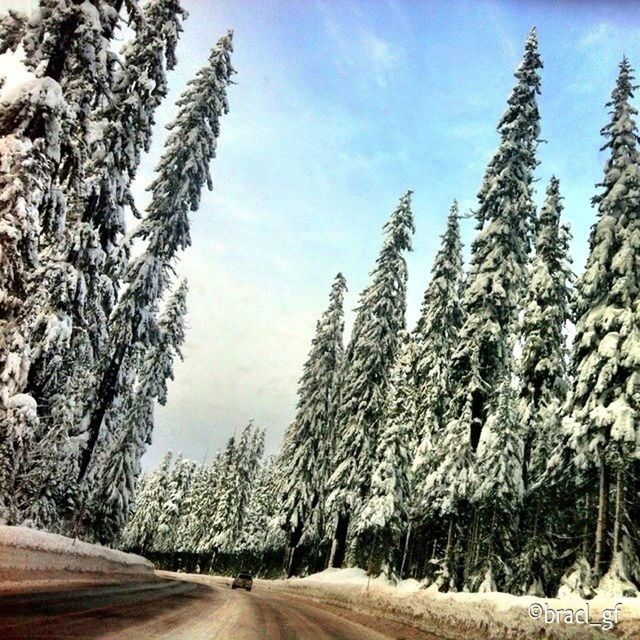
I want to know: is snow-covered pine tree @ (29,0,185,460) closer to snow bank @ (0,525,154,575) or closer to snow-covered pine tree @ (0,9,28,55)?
snow-covered pine tree @ (0,9,28,55)

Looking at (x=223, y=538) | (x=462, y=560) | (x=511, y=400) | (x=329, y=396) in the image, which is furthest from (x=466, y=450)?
(x=223, y=538)

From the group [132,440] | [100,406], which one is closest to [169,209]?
[100,406]

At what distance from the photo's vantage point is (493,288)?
22.5 m

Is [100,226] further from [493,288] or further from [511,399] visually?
[511,399]

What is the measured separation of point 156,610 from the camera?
30.0 feet

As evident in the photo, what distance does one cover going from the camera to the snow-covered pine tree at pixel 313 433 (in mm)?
42388

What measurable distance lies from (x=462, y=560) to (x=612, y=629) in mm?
14939

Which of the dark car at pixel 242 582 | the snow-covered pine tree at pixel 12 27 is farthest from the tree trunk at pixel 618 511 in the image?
the dark car at pixel 242 582

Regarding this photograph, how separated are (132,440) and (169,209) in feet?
48.2

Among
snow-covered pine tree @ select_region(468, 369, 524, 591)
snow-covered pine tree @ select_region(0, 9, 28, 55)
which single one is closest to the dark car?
snow-covered pine tree @ select_region(468, 369, 524, 591)

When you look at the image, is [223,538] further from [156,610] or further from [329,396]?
[156,610]

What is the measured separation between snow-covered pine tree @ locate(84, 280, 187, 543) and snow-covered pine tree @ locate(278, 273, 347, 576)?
11.8 m

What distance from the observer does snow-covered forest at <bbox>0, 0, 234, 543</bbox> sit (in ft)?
41.0

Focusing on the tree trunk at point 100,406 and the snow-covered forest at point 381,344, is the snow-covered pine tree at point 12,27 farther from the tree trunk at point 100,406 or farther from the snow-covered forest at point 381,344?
the tree trunk at point 100,406
